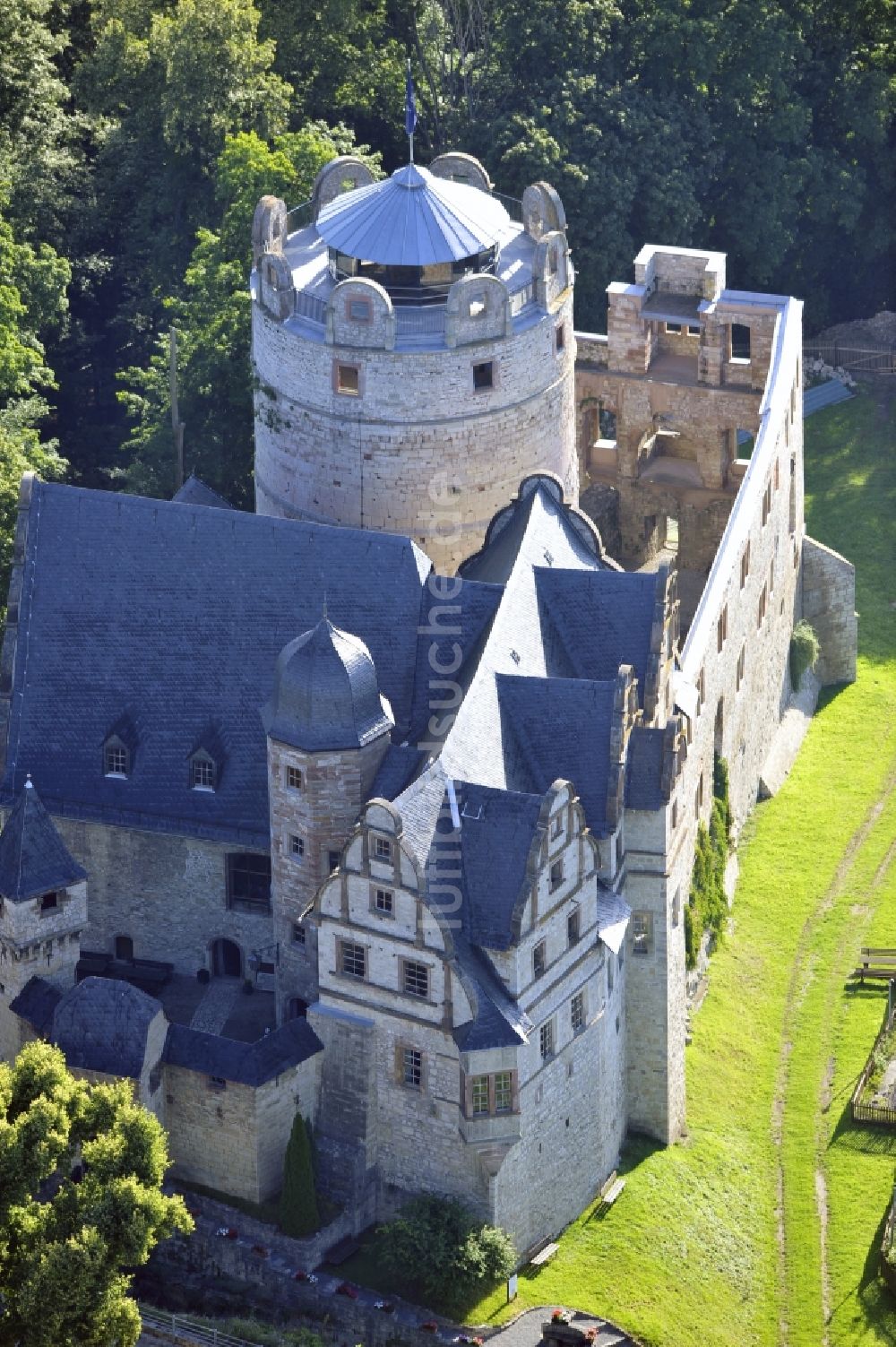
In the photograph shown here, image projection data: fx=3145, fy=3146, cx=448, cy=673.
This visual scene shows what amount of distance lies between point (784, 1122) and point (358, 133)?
62.2 meters

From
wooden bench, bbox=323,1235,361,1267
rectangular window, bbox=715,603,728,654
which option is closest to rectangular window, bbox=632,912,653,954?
wooden bench, bbox=323,1235,361,1267

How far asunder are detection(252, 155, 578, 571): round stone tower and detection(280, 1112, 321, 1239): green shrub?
76.6 ft

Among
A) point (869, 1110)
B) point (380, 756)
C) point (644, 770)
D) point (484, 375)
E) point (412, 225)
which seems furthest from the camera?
point (869, 1110)

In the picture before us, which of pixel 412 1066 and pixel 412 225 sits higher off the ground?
pixel 412 225

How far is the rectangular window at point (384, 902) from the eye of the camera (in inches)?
3551

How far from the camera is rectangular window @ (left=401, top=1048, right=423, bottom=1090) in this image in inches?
3661

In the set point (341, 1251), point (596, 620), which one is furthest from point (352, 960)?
point (596, 620)

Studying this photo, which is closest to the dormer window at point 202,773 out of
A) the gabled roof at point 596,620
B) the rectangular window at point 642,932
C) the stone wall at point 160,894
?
the stone wall at point 160,894

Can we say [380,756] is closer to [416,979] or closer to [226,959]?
[416,979]

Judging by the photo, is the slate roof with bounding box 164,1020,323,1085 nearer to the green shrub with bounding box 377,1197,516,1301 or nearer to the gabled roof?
the green shrub with bounding box 377,1197,516,1301

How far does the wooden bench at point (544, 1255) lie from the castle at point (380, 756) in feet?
1.65

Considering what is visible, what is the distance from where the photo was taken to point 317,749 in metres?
92.4

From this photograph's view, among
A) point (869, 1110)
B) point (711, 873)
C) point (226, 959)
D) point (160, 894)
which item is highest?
point (160, 894)

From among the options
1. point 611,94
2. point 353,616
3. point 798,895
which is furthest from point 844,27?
point 353,616
